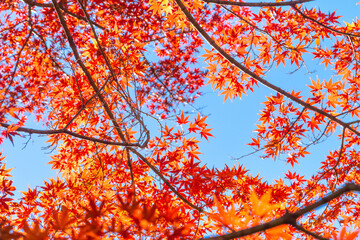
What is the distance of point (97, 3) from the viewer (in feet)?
12.9

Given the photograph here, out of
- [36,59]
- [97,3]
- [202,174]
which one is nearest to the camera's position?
[202,174]

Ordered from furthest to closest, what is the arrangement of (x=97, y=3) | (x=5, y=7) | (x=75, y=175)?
(x=5, y=7)
(x=97, y=3)
(x=75, y=175)

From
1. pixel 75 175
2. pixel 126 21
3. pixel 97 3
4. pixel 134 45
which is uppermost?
pixel 97 3

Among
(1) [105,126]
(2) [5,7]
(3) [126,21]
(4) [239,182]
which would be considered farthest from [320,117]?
(2) [5,7]

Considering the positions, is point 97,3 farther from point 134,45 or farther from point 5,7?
point 5,7

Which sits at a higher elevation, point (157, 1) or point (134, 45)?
point (157, 1)

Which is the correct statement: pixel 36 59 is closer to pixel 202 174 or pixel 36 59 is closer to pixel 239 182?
pixel 202 174

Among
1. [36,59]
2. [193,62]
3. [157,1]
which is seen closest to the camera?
[157,1]

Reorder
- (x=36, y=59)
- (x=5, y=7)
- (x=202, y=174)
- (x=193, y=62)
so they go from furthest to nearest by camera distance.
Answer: (x=193, y=62) < (x=5, y=7) < (x=36, y=59) < (x=202, y=174)

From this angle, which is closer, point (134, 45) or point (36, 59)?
point (134, 45)

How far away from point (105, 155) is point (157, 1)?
1.98m

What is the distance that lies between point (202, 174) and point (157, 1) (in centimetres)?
208

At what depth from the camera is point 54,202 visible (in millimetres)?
3225

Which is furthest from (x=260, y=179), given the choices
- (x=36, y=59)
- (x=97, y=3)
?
(x=36, y=59)
